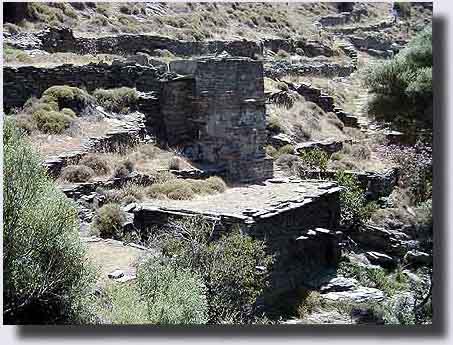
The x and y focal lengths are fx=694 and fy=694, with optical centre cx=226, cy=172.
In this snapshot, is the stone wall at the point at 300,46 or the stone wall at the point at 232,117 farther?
the stone wall at the point at 300,46

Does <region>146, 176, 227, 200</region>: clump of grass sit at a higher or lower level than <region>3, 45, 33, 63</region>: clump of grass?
lower

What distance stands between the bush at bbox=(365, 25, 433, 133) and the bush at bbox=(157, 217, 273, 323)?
8.48ft

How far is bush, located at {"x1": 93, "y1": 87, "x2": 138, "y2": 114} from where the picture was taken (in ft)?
38.9

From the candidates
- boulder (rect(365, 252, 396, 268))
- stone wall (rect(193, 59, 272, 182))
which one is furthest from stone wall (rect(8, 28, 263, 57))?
boulder (rect(365, 252, 396, 268))

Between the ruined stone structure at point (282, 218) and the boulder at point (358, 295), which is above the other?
the ruined stone structure at point (282, 218)

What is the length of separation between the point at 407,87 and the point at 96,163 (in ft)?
15.0

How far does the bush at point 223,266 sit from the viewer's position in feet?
23.8

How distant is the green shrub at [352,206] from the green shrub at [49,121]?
490 cm

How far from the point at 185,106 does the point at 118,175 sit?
208 cm

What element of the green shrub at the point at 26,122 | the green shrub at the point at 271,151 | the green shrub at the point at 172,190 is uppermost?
the green shrub at the point at 26,122

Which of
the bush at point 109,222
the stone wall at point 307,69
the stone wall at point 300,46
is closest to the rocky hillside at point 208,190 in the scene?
the bush at point 109,222

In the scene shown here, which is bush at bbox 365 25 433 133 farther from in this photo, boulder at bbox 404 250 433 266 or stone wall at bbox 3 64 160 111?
stone wall at bbox 3 64 160 111

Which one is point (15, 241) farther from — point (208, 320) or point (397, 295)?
point (397, 295)

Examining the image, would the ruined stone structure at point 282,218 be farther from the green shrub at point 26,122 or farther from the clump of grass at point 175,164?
the green shrub at point 26,122
